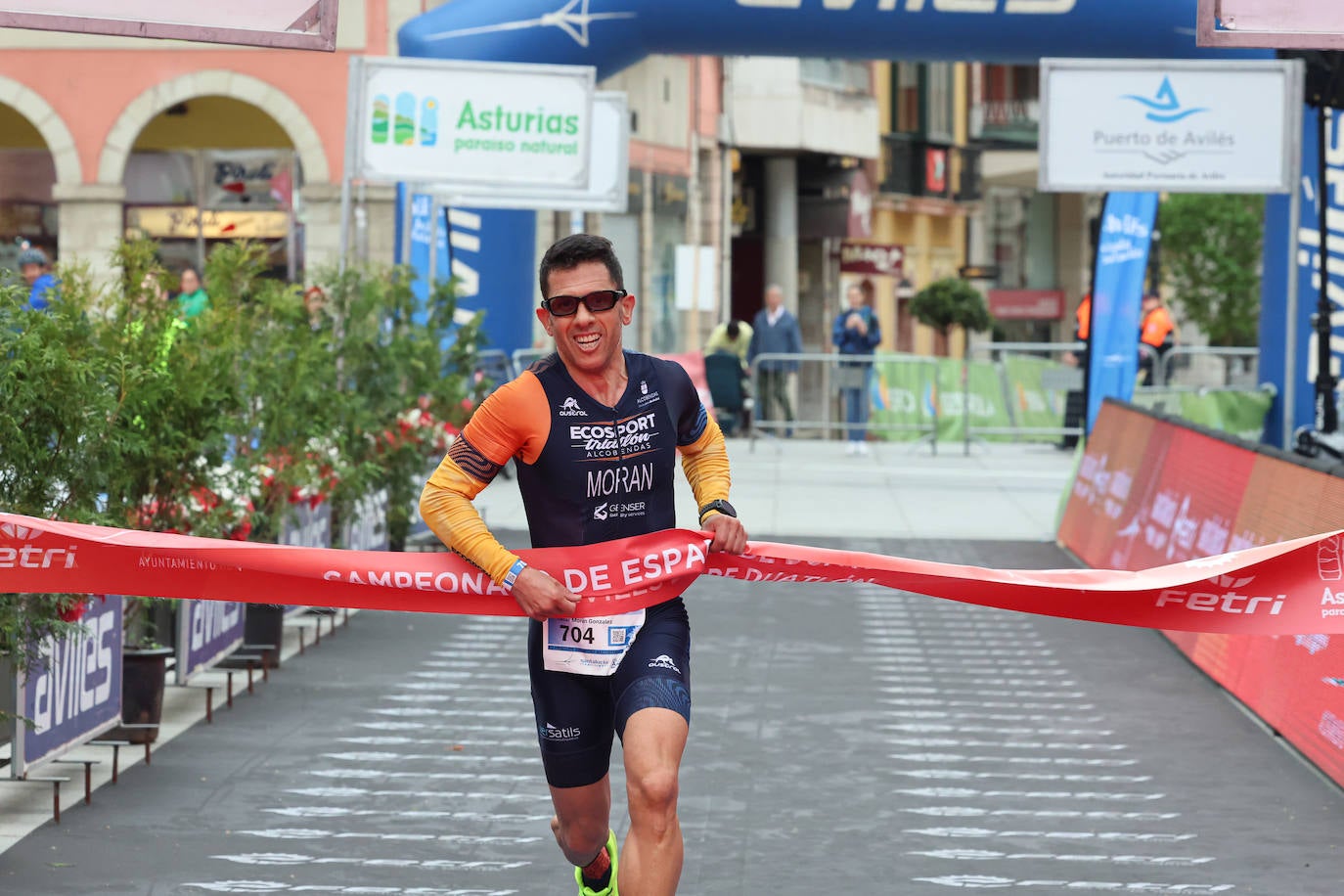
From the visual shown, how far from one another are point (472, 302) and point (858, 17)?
515cm

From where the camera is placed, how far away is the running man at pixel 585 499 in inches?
198

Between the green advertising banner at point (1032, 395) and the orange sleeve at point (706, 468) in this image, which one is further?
the green advertising banner at point (1032, 395)

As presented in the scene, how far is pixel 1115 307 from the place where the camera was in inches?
720

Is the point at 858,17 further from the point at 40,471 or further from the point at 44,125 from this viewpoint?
the point at 44,125

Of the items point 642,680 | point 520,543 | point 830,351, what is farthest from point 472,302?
point 830,351

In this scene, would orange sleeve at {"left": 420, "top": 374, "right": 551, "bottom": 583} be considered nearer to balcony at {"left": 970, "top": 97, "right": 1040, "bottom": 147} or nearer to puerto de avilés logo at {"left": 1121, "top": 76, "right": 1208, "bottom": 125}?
puerto de avilés logo at {"left": 1121, "top": 76, "right": 1208, "bottom": 125}

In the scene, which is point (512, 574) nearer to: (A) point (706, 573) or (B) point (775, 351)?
(A) point (706, 573)

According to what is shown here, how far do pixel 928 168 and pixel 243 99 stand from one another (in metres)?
26.7

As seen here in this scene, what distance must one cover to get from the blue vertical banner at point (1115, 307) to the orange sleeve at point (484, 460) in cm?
1364

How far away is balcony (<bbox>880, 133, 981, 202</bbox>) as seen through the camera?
→ 50000 mm

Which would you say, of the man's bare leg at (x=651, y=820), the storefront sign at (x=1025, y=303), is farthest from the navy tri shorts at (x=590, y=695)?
the storefront sign at (x=1025, y=303)

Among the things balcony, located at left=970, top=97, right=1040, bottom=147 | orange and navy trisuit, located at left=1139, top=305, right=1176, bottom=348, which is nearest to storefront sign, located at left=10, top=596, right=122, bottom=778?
orange and navy trisuit, located at left=1139, top=305, right=1176, bottom=348

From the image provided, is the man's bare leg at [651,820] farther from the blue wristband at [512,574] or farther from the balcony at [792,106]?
the balcony at [792,106]

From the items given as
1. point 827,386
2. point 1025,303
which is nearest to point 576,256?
point 827,386
